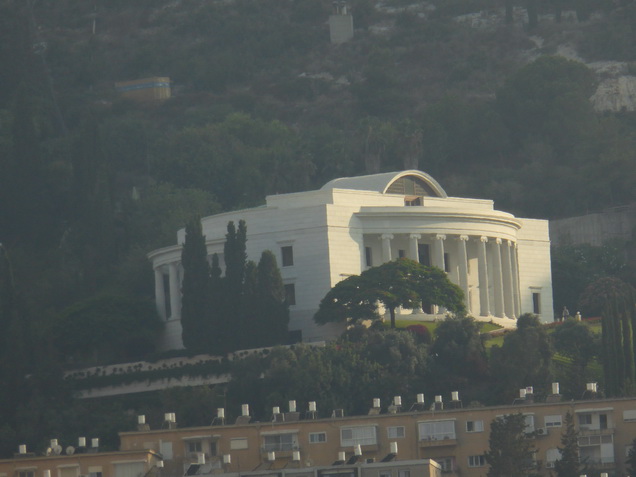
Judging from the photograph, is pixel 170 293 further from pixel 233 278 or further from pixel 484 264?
pixel 484 264

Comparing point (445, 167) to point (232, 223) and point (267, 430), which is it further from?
point (267, 430)

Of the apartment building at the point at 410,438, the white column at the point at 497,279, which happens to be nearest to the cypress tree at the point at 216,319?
the white column at the point at 497,279

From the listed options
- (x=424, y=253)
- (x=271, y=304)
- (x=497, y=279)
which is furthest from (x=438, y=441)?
(x=497, y=279)

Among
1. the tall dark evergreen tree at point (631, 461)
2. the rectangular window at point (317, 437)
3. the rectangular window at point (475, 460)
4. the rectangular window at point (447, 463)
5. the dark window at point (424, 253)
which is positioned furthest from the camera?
the dark window at point (424, 253)

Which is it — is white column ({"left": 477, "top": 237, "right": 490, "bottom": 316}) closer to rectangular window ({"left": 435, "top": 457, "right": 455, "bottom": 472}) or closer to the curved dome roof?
the curved dome roof

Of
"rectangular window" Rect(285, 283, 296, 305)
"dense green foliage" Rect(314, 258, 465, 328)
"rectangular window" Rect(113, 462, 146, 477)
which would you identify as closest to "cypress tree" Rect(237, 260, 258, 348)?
"dense green foliage" Rect(314, 258, 465, 328)

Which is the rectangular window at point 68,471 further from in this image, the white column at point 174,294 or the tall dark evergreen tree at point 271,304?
the white column at point 174,294
